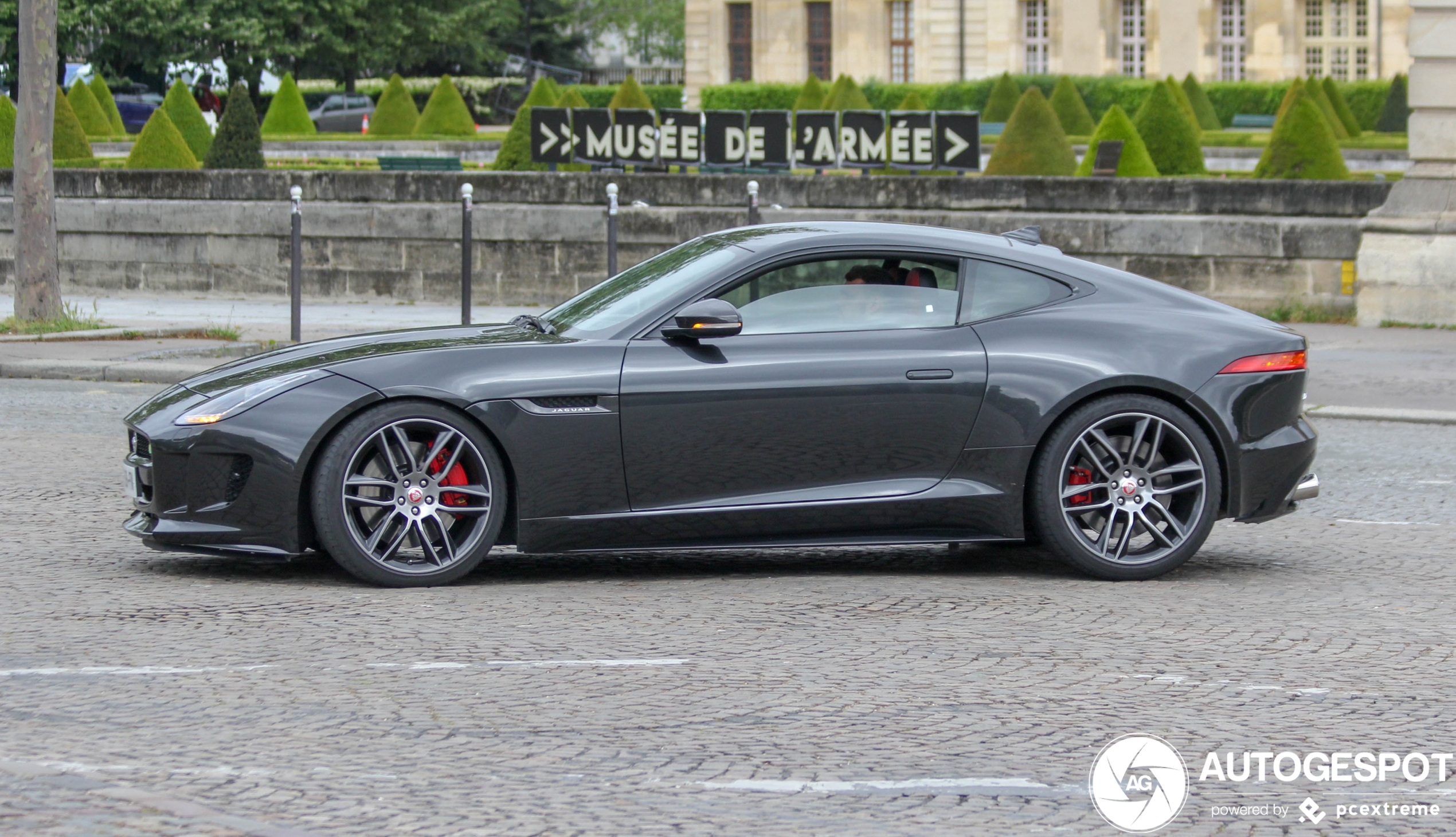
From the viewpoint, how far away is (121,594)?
655 cm

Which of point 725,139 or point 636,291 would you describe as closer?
point 636,291

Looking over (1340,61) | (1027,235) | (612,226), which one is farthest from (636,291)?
(1340,61)

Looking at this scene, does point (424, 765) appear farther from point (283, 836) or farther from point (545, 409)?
point (545, 409)

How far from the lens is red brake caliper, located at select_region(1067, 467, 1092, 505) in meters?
6.93

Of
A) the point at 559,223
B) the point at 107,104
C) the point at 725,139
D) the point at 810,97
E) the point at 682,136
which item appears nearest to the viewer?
the point at 559,223

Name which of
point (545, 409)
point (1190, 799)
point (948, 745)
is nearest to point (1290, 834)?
point (1190, 799)

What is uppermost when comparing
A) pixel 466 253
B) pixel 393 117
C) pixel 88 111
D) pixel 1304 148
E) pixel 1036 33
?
pixel 1036 33

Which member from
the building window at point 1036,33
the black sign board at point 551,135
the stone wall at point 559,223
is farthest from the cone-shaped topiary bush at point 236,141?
the building window at point 1036,33

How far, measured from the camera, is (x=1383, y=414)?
12.8 meters

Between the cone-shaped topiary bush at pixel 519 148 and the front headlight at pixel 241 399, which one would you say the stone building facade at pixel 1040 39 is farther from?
the front headlight at pixel 241 399

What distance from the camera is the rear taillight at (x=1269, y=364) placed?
276 inches

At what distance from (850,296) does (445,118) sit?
40.1 meters

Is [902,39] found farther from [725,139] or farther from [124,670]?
[124,670]

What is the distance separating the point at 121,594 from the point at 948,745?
3.30 meters
